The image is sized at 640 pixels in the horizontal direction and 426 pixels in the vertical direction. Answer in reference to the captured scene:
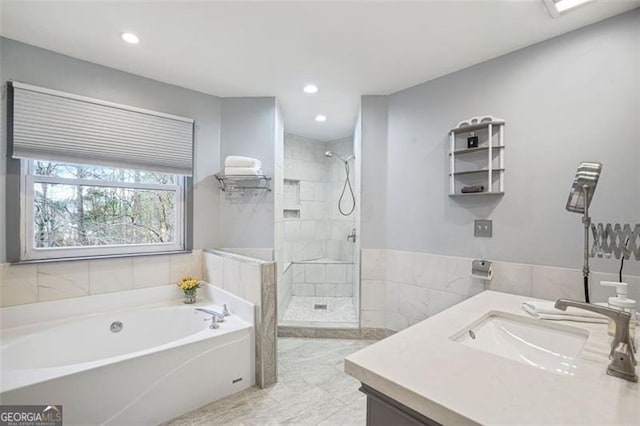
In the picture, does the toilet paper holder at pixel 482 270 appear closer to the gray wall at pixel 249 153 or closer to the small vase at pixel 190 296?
the gray wall at pixel 249 153

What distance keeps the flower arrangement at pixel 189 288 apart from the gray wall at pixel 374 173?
164 centimetres

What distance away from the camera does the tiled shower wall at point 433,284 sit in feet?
5.92

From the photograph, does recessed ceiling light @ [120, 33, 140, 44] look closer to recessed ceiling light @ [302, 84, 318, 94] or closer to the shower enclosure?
recessed ceiling light @ [302, 84, 318, 94]

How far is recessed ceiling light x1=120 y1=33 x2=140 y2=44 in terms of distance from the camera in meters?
1.90

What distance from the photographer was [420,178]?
100 inches

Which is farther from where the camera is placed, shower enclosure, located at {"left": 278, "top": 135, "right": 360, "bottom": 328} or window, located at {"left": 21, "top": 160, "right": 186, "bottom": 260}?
shower enclosure, located at {"left": 278, "top": 135, "right": 360, "bottom": 328}

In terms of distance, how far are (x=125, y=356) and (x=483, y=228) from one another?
2.57 metres

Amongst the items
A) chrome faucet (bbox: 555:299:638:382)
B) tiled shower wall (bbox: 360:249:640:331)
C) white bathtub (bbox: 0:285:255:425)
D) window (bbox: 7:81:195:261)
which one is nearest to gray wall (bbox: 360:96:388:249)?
tiled shower wall (bbox: 360:249:640:331)

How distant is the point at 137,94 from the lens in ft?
8.10

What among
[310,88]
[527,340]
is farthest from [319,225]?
[527,340]

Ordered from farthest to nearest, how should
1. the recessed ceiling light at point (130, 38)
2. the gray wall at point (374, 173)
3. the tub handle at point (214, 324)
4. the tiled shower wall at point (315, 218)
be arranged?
the tiled shower wall at point (315, 218)
the gray wall at point (374, 173)
the tub handle at point (214, 324)
the recessed ceiling light at point (130, 38)

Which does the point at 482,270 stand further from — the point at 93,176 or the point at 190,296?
the point at 93,176

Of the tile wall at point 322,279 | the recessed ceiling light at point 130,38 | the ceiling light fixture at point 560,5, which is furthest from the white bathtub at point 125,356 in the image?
the ceiling light fixture at point 560,5

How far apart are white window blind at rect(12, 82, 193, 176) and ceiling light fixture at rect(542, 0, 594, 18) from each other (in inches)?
111
